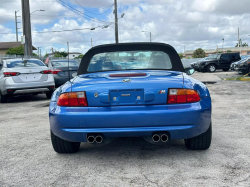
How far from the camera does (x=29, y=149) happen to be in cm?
467

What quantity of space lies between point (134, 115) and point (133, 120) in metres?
0.05

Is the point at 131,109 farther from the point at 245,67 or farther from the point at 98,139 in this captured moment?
the point at 245,67

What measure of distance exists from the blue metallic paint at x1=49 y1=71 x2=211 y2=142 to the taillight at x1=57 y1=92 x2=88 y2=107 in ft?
0.16

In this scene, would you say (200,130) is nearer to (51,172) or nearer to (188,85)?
(188,85)

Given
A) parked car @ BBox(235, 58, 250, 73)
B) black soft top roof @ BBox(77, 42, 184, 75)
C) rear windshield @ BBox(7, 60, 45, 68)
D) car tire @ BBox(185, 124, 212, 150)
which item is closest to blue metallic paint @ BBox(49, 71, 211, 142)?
car tire @ BBox(185, 124, 212, 150)

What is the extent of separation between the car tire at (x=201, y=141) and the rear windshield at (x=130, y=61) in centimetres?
104

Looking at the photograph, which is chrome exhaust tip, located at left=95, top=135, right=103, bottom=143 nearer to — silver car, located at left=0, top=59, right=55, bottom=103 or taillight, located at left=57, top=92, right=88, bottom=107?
taillight, located at left=57, top=92, right=88, bottom=107

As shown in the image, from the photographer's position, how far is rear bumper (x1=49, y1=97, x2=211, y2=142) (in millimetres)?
3613

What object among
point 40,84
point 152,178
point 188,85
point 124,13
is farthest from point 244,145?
point 124,13

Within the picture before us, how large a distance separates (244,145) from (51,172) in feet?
8.36

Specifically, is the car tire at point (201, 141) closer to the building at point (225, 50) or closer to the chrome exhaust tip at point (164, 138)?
the chrome exhaust tip at point (164, 138)

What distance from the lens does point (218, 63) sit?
28078mm

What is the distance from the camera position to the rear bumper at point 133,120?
3.61m

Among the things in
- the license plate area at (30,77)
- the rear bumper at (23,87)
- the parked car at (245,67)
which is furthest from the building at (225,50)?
the license plate area at (30,77)
